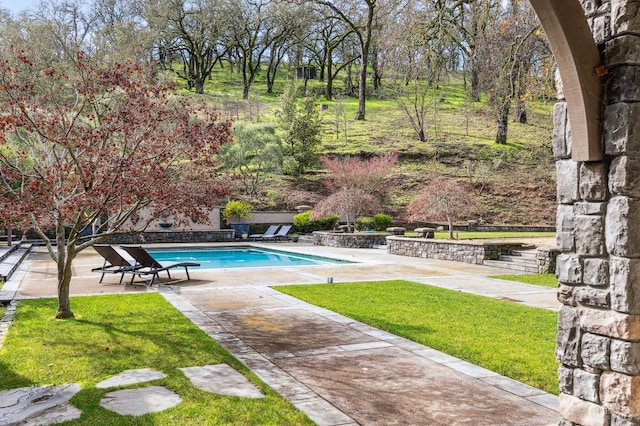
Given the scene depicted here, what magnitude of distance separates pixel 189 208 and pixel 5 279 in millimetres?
6675

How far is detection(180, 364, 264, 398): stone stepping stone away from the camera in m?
4.78

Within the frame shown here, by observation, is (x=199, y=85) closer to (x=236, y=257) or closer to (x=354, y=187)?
(x=354, y=187)

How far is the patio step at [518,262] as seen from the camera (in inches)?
557

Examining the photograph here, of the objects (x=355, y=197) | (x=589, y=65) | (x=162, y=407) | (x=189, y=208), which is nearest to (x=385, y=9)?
(x=189, y=208)

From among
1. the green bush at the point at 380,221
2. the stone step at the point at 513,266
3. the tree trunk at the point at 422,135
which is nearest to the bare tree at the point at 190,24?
the tree trunk at the point at 422,135

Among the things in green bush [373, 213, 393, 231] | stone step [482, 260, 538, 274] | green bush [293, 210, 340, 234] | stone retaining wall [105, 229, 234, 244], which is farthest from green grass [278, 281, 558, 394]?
stone retaining wall [105, 229, 234, 244]

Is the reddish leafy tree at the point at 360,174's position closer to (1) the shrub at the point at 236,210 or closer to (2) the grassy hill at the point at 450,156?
(2) the grassy hill at the point at 450,156

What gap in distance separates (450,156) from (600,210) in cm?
3463

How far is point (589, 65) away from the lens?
3.48 meters

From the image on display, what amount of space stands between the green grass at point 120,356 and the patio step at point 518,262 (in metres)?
9.25

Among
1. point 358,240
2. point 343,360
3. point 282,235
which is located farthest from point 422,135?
point 343,360

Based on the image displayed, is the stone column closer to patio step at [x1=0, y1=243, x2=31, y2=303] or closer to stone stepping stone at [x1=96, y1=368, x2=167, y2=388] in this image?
stone stepping stone at [x1=96, y1=368, x2=167, y2=388]

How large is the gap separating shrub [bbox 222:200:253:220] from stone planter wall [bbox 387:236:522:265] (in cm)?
1029

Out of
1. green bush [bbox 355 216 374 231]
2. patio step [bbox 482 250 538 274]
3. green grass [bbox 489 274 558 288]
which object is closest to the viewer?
green grass [bbox 489 274 558 288]
